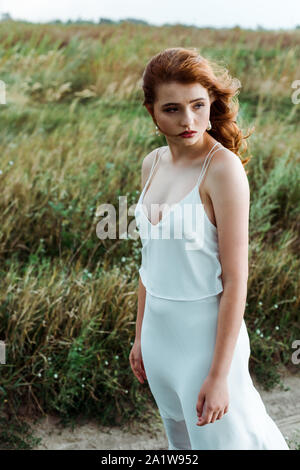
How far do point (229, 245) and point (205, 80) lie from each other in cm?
47

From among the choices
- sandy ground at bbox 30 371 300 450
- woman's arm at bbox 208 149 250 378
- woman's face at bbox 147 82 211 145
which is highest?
woman's face at bbox 147 82 211 145

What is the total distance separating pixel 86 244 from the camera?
3576mm

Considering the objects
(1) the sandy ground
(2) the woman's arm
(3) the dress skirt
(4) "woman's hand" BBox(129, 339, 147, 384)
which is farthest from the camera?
(1) the sandy ground

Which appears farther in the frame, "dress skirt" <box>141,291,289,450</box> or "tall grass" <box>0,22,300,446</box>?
"tall grass" <box>0,22,300,446</box>

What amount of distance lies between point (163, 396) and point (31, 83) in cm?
556

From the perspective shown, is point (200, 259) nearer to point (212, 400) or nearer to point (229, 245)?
point (229, 245)

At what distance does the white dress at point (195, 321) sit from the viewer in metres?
Answer: 1.47

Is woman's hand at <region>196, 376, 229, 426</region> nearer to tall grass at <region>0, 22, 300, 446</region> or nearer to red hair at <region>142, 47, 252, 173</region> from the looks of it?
red hair at <region>142, 47, 252, 173</region>

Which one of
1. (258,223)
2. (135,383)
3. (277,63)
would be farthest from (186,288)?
(277,63)

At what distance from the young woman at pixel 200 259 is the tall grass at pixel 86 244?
0.57m

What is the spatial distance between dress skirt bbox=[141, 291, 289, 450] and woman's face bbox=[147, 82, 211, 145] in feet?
1.60

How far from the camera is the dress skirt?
1.49 m

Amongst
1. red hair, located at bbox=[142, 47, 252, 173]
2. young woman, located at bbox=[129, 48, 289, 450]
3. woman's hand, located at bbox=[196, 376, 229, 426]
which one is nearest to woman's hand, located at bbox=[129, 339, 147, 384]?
young woman, located at bbox=[129, 48, 289, 450]

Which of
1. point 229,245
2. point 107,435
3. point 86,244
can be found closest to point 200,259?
point 229,245
